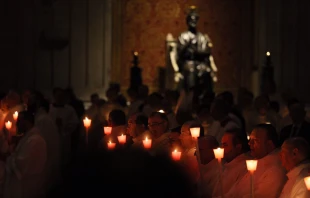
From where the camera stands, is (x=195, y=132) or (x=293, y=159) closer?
(x=293, y=159)

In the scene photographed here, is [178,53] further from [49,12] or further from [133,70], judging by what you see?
[49,12]

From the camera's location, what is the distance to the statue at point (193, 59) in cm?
1773

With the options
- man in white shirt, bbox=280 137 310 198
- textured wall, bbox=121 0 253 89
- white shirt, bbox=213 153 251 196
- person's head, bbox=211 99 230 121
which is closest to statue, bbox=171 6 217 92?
textured wall, bbox=121 0 253 89

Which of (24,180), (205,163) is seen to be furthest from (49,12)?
(205,163)

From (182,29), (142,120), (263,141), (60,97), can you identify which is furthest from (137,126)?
(182,29)

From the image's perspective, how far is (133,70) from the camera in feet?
58.9

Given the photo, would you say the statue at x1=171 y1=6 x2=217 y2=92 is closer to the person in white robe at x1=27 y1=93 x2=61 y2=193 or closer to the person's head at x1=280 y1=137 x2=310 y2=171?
the person in white robe at x1=27 y1=93 x2=61 y2=193

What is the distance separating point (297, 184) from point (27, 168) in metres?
3.72

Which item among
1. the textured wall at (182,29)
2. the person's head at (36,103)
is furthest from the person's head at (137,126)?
the textured wall at (182,29)

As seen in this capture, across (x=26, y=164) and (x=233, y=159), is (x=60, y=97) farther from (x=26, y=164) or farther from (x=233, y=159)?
(x=233, y=159)

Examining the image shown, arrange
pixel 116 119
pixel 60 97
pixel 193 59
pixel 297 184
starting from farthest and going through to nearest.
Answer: pixel 193 59
pixel 60 97
pixel 116 119
pixel 297 184

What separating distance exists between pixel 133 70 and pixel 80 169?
14313mm

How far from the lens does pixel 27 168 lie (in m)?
8.52

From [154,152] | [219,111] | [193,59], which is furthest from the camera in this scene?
[193,59]
